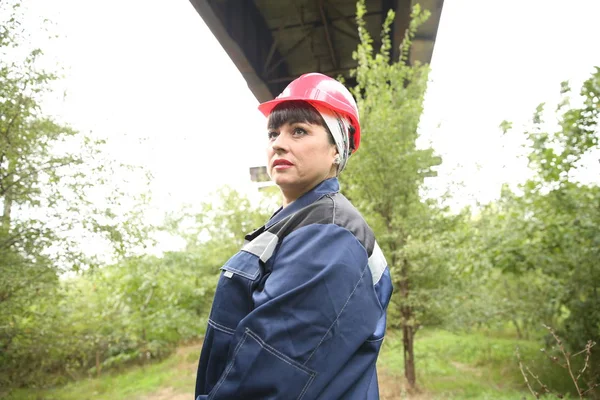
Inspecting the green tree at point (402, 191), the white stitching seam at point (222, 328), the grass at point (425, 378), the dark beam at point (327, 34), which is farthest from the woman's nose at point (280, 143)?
the grass at point (425, 378)

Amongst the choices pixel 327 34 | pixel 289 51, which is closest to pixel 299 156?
pixel 327 34

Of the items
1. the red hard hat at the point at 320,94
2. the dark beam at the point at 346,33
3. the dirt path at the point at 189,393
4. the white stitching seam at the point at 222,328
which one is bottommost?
the dirt path at the point at 189,393

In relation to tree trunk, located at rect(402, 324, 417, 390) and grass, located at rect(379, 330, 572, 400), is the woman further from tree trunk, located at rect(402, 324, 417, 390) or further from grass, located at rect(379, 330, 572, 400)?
grass, located at rect(379, 330, 572, 400)

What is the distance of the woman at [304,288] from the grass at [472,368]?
6.12 m

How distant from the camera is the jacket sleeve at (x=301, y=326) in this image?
1032mm

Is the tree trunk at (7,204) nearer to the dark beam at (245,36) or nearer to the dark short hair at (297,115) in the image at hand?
the dark beam at (245,36)

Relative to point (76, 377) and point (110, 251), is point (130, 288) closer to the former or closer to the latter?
point (76, 377)

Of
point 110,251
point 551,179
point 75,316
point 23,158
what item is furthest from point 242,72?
point 75,316

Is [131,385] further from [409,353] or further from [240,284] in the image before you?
[240,284]

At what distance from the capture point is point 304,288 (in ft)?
3.51

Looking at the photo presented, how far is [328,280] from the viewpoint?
1.09 meters

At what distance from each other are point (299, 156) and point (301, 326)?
624mm

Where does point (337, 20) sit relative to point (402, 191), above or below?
above

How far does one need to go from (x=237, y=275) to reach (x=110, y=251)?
479cm
